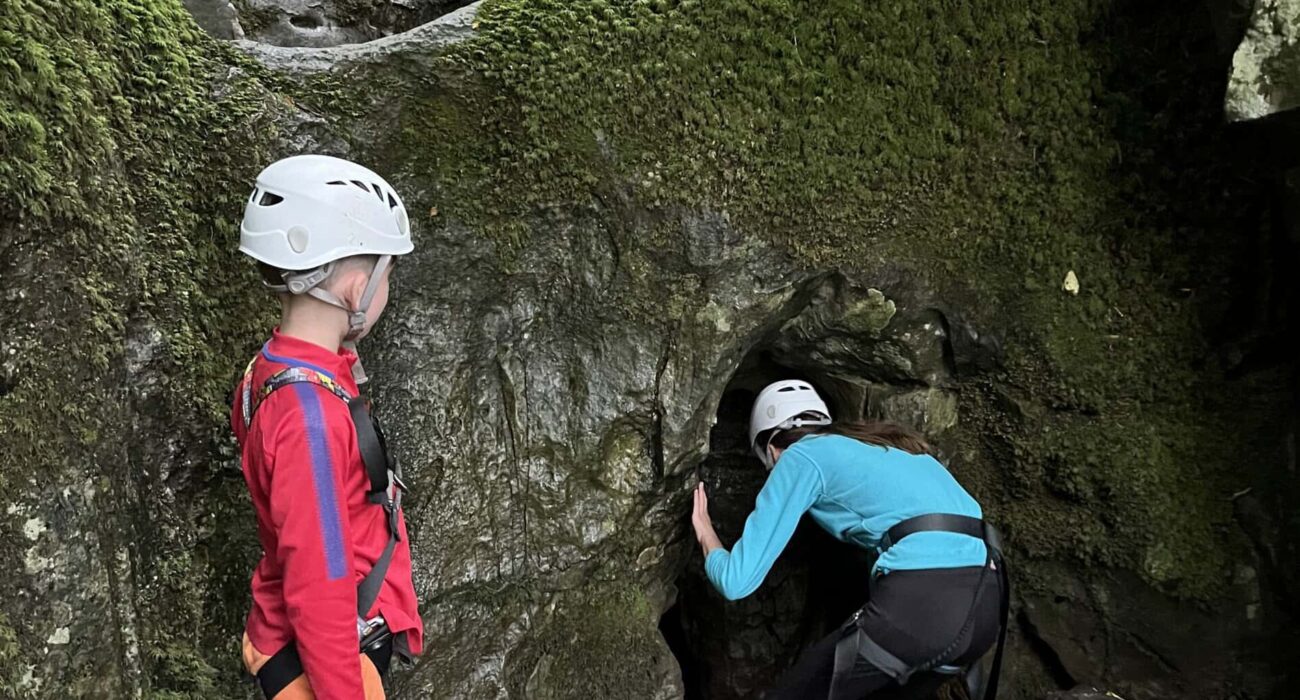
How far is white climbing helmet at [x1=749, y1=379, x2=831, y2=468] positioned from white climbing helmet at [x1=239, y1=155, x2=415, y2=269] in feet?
8.36

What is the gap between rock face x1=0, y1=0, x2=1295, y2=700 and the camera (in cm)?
300

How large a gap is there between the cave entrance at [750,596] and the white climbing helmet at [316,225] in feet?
10.8

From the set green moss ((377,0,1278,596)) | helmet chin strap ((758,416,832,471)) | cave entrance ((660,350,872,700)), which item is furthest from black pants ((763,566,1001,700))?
cave entrance ((660,350,872,700))

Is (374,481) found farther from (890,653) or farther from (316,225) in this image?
(890,653)

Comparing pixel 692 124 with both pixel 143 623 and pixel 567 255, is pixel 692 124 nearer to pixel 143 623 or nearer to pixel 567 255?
pixel 567 255

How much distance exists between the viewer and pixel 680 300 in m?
4.01

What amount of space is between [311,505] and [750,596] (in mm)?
4528

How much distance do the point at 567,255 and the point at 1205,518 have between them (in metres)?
3.94

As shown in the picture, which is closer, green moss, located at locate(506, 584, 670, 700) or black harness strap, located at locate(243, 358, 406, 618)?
black harness strap, located at locate(243, 358, 406, 618)

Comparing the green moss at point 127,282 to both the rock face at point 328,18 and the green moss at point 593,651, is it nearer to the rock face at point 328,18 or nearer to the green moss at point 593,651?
the rock face at point 328,18

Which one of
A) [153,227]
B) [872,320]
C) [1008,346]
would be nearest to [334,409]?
[153,227]

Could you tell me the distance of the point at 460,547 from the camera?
153 inches

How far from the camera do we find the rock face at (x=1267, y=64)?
3.19 m

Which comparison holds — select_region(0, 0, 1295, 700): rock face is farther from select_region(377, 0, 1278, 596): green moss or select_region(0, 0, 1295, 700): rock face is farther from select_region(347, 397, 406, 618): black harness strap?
select_region(347, 397, 406, 618): black harness strap
